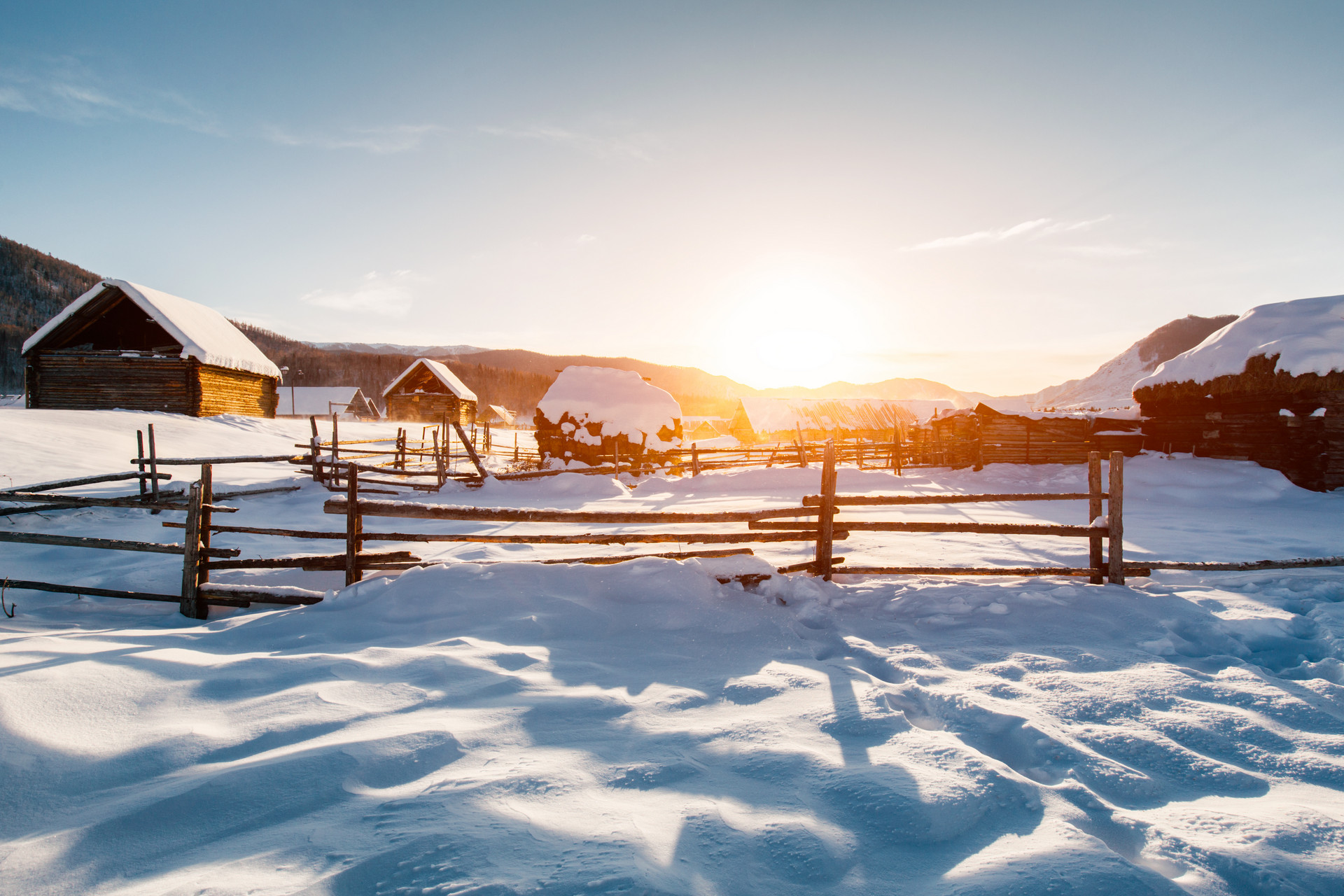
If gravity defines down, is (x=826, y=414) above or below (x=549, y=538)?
above

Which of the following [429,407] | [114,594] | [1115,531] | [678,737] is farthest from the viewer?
[429,407]

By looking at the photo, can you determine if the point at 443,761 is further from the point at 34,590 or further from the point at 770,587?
the point at 34,590

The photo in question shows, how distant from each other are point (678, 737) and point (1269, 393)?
62.8ft

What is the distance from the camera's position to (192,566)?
5.18m

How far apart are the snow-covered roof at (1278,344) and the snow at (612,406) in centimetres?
1483

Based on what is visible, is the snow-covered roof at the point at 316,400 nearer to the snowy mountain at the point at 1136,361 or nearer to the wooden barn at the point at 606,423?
the wooden barn at the point at 606,423

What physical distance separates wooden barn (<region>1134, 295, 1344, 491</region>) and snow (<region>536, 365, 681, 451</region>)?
1486cm

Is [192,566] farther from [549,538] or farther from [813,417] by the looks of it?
[813,417]

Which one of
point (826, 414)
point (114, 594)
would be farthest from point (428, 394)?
point (114, 594)

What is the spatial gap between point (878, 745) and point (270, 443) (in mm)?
23241

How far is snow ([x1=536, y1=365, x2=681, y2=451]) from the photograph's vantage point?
18.1 meters

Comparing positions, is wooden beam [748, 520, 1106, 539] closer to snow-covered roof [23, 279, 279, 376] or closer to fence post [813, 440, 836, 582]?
fence post [813, 440, 836, 582]

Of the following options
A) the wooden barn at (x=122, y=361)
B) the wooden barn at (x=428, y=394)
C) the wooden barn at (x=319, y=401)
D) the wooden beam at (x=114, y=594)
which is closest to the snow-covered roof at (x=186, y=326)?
the wooden barn at (x=122, y=361)

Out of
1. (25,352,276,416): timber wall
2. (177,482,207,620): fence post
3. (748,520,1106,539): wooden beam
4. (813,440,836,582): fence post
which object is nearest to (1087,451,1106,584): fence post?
(748,520,1106,539): wooden beam
